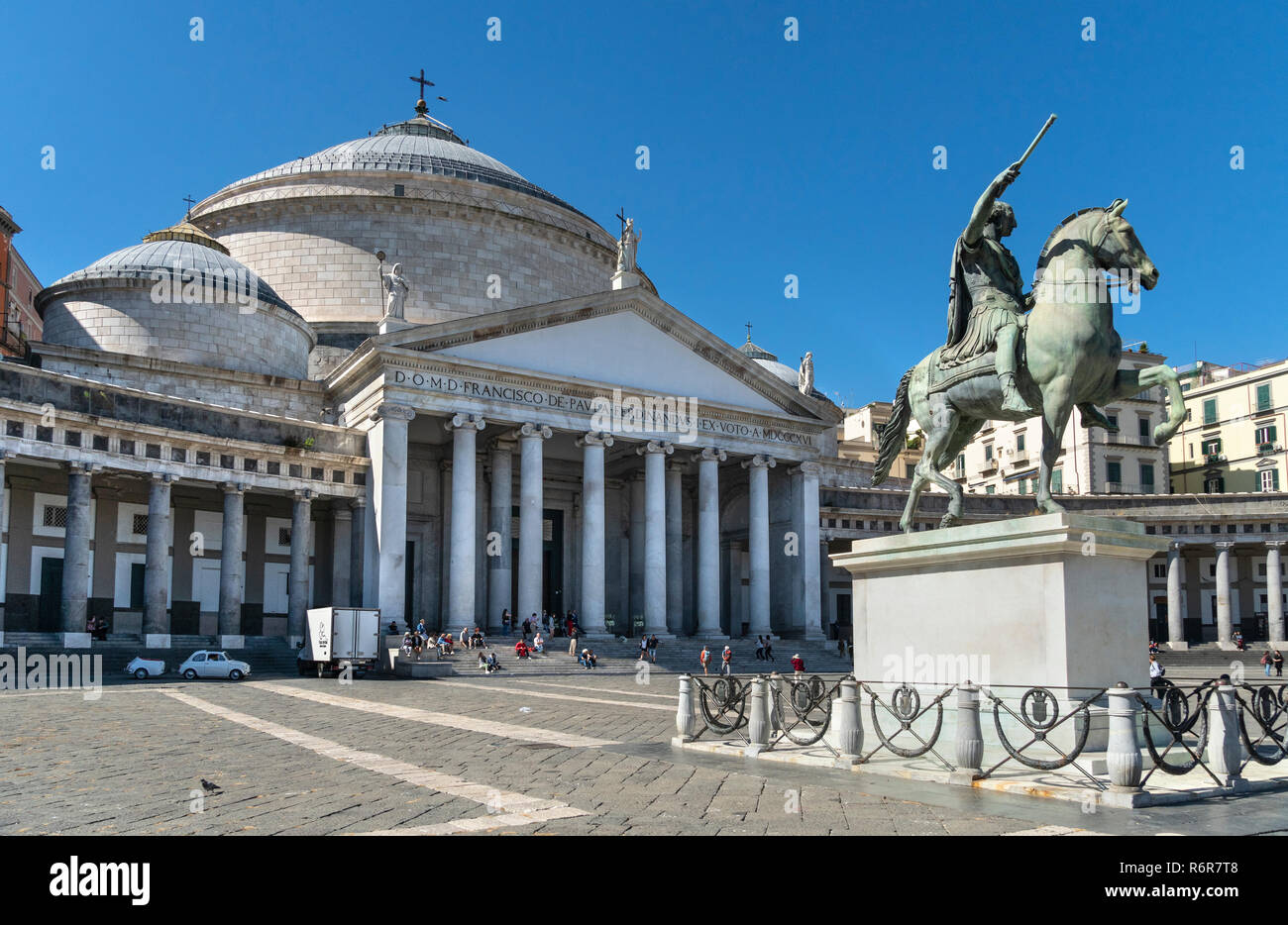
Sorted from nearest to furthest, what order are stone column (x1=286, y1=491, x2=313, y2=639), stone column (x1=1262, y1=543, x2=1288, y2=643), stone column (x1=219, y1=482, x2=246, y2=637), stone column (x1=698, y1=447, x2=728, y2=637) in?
stone column (x1=219, y1=482, x2=246, y2=637)
stone column (x1=286, y1=491, x2=313, y2=639)
stone column (x1=698, y1=447, x2=728, y2=637)
stone column (x1=1262, y1=543, x2=1288, y2=643)

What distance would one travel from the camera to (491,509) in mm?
43750

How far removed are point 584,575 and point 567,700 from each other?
1948 cm

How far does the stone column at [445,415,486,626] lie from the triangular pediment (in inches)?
104

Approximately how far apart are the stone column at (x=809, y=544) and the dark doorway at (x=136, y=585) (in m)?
27.4

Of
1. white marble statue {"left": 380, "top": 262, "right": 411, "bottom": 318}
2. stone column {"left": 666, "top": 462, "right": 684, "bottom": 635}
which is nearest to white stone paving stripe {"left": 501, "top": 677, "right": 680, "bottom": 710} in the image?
white marble statue {"left": 380, "top": 262, "right": 411, "bottom": 318}

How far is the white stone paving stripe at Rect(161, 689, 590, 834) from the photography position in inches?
340

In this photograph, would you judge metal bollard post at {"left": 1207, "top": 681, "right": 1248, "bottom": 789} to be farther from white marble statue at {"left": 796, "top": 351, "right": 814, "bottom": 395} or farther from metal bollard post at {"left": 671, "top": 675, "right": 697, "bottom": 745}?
white marble statue at {"left": 796, "top": 351, "right": 814, "bottom": 395}

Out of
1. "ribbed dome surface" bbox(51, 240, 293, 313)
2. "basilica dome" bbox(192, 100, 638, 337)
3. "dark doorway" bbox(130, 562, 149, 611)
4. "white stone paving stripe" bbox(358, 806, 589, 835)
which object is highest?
"basilica dome" bbox(192, 100, 638, 337)

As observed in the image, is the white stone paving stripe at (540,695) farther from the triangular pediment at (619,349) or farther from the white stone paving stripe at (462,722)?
the triangular pediment at (619,349)

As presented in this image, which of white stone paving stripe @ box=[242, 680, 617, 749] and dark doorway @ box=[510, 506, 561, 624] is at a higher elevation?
dark doorway @ box=[510, 506, 561, 624]

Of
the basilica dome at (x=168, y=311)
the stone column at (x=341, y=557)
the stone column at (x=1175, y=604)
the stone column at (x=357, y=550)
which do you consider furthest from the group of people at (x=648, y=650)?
the stone column at (x=1175, y=604)

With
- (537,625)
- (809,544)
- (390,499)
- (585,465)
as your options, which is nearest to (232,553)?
(390,499)
